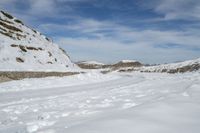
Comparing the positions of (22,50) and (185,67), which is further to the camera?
(185,67)

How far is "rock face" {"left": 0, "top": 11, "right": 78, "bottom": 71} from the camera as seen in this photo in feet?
113

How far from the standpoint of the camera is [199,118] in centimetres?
532

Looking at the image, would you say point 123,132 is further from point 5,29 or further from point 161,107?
point 5,29

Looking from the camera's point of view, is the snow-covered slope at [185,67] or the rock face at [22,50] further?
the snow-covered slope at [185,67]

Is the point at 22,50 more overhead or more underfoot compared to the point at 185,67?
more overhead

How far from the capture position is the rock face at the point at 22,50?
34.5 m

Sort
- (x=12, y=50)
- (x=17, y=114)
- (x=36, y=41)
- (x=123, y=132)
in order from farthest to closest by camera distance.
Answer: (x=36, y=41), (x=12, y=50), (x=17, y=114), (x=123, y=132)

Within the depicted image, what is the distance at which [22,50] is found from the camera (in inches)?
1587

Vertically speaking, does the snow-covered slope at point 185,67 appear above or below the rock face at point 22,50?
below

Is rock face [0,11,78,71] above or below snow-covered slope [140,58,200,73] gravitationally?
above

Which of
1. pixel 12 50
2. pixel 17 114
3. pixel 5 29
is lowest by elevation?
pixel 17 114

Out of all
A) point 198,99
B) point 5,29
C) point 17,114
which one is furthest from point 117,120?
point 5,29

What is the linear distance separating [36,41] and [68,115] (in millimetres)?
42910

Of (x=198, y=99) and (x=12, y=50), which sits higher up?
(x=12, y=50)
